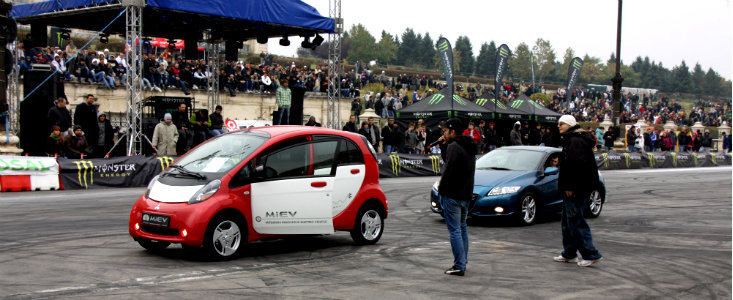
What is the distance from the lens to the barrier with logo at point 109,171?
16766 millimetres

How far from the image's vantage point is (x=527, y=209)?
1223cm

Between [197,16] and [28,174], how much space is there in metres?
8.01

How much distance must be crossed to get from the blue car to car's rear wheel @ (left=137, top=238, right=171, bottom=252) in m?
4.90

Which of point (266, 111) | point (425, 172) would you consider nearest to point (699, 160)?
point (425, 172)

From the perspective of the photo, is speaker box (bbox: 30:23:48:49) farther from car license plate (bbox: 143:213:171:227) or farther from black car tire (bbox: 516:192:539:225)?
black car tire (bbox: 516:192:539:225)

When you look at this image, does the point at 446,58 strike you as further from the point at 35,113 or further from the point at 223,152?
the point at 223,152

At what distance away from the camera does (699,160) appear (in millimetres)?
36938

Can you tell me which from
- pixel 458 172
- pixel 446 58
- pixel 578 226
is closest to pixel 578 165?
pixel 578 226

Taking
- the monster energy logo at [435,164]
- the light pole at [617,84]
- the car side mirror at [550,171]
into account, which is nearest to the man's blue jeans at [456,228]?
the car side mirror at [550,171]

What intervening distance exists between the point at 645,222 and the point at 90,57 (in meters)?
25.9

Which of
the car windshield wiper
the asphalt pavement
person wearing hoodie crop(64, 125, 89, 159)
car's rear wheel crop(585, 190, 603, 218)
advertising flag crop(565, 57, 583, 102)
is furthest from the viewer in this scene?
advertising flag crop(565, 57, 583, 102)

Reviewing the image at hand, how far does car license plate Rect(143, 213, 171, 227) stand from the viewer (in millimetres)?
7727

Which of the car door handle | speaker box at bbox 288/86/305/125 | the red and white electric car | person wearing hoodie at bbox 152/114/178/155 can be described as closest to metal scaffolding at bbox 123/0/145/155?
person wearing hoodie at bbox 152/114/178/155

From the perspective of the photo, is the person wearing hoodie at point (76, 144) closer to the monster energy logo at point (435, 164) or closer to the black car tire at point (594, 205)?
the monster energy logo at point (435, 164)
